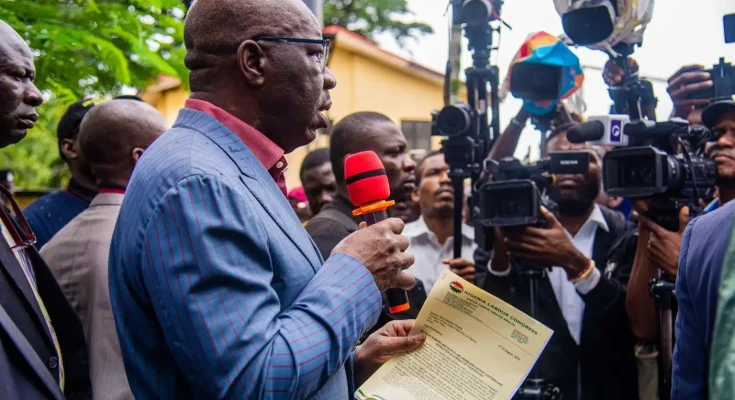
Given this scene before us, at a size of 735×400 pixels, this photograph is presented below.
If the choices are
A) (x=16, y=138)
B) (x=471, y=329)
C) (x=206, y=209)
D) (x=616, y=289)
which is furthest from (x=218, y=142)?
(x=616, y=289)

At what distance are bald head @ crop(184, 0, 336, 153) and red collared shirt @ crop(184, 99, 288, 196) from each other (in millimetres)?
22

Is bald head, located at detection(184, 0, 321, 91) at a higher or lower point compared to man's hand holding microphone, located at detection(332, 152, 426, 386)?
higher

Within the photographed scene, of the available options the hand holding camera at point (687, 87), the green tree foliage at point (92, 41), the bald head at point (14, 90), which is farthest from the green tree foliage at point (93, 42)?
the hand holding camera at point (687, 87)

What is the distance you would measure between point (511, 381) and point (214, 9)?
121 cm

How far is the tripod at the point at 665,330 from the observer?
3277 millimetres

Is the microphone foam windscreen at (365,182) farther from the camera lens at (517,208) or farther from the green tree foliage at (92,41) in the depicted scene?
the green tree foliage at (92,41)

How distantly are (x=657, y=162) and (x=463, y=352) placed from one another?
1724 millimetres

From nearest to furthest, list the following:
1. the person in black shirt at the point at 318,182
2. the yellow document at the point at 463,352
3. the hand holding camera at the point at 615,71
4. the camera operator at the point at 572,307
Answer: the yellow document at the point at 463,352, the camera operator at the point at 572,307, the hand holding camera at the point at 615,71, the person in black shirt at the point at 318,182

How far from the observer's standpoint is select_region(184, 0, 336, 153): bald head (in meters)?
1.81

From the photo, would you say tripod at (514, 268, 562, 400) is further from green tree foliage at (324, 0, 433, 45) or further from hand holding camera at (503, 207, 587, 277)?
green tree foliage at (324, 0, 433, 45)

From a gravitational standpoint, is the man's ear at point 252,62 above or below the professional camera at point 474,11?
below

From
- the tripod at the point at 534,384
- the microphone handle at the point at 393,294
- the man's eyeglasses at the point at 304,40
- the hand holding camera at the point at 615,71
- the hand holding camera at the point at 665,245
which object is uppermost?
the man's eyeglasses at the point at 304,40

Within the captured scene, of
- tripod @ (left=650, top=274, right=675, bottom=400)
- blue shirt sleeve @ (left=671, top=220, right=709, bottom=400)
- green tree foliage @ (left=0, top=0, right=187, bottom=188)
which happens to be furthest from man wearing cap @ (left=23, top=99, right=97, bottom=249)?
blue shirt sleeve @ (left=671, top=220, right=709, bottom=400)

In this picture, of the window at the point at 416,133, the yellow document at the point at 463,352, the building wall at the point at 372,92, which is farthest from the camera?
the window at the point at 416,133
